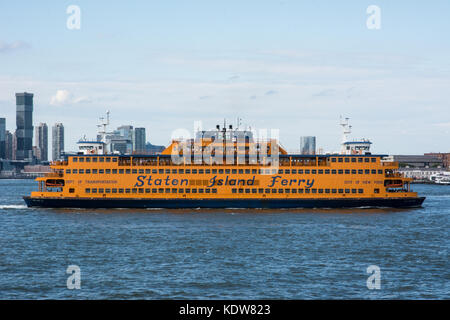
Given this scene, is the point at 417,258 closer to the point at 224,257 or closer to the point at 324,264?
the point at 324,264

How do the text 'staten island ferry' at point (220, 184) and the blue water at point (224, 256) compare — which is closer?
the blue water at point (224, 256)

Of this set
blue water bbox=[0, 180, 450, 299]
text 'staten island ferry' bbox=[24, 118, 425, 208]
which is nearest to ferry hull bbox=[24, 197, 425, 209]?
text 'staten island ferry' bbox=[24, 118, 425, 208]

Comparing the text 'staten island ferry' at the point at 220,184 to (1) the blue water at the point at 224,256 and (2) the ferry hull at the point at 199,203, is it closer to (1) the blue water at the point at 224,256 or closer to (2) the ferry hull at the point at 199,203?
(2) the ferry hull at the point at 199,203

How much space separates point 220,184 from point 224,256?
91.9ft

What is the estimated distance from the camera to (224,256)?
30.3 meters

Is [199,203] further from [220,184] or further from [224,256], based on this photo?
[224,256]

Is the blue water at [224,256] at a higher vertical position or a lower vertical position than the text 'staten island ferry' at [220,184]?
lower

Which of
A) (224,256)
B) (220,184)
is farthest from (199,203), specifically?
(224,256)

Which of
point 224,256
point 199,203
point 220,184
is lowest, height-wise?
point 224,256

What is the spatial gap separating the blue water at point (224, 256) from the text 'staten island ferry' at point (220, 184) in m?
6.70

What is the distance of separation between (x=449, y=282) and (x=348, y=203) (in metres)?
33.3

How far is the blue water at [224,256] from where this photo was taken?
2306 centimetres

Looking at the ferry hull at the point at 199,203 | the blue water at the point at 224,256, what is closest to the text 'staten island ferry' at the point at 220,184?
the ferry hull at the point at 199,203

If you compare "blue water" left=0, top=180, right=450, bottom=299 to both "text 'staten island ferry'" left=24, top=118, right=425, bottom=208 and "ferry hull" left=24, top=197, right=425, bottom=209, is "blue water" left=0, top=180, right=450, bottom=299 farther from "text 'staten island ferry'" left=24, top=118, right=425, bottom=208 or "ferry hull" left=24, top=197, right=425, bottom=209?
"text 'staten island ferry'" left=24, top=118, right=425, bottom=208
